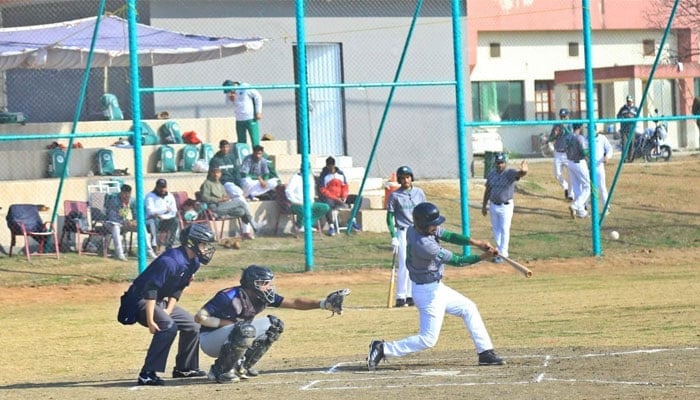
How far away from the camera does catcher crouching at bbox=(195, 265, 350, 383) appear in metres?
11.5

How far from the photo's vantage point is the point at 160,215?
2253 centimetres

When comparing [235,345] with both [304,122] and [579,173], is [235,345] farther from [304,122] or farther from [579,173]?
[579,173]

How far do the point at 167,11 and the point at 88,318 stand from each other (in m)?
12.5

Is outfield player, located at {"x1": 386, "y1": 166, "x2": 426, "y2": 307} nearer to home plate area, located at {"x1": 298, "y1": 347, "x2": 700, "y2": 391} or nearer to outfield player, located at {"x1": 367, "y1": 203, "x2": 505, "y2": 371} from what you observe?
home plate area, located at {"x1": 298, "y1": 347, "x2": 700, "y2": 391}

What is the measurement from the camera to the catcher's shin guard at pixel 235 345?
446 inches

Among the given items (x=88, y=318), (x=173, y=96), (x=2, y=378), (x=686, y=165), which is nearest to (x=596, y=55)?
(x=686, y=165)

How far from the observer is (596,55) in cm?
4919

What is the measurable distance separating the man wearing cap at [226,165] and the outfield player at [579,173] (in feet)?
22.5

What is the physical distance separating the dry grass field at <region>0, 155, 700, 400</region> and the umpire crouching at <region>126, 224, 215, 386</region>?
→ 304 mm

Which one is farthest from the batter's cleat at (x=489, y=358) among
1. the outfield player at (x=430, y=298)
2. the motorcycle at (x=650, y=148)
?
the motorcycle at (x=650, y=148)

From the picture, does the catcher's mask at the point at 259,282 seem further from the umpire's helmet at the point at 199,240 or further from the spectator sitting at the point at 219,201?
the spectator sitting at the point at 219,201

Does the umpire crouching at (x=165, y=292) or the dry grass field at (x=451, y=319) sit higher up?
the umpire crouching at (x=165, y=292)

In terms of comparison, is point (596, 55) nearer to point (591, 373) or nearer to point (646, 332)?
point (646, 332)

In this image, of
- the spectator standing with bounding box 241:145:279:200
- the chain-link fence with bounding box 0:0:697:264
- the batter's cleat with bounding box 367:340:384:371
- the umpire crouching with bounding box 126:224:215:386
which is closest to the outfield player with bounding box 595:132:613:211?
Answer: the chain-link fence with bounding box 0:0:697:264
